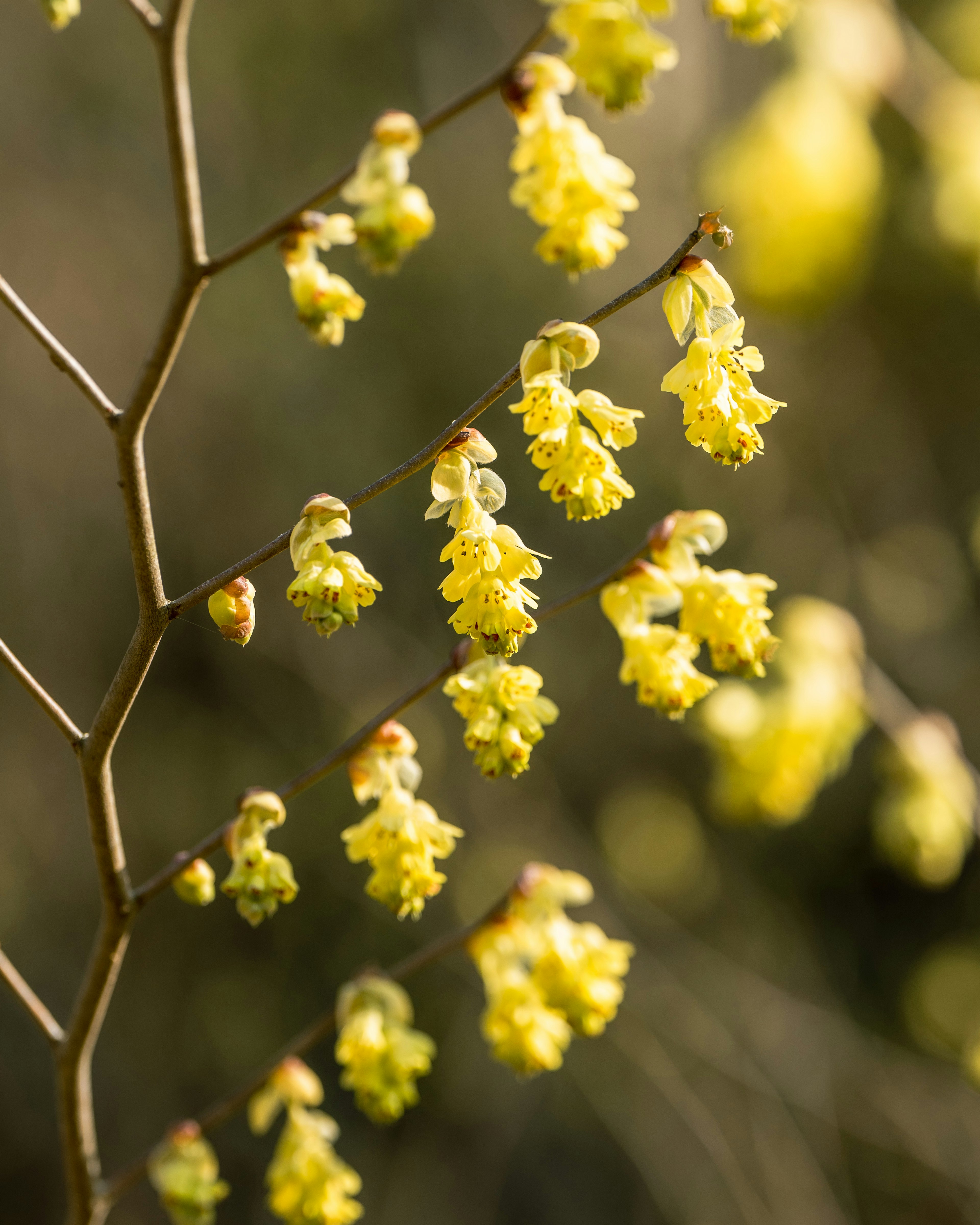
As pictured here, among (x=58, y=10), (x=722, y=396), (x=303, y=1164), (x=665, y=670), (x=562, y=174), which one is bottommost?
(x=303, y=1164)

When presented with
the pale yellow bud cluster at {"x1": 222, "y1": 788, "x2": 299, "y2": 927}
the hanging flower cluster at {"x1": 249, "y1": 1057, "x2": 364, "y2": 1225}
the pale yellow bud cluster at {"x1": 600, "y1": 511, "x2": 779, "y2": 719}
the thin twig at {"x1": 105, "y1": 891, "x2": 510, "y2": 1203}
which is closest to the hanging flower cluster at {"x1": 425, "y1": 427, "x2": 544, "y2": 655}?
the pale yellow bud cluster at {"x1": 600, "y1": 511, "x2": 779, "y2": 719}

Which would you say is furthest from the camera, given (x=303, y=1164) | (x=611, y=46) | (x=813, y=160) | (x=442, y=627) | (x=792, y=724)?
(x=442, y=627)

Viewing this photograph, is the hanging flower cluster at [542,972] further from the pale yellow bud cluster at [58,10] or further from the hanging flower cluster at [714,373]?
the pale yellow bud cluster at [58,10]

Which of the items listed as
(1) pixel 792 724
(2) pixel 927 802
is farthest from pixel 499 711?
(2) pixel 927 802

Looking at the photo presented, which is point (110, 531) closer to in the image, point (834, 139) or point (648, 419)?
point (648, 419)

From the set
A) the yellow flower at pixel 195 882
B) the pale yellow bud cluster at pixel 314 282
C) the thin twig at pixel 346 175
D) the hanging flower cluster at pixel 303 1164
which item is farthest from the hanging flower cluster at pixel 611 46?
the hanging flower cluster at pixel 303 1164

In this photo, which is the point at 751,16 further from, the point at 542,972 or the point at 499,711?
the point at 542,972

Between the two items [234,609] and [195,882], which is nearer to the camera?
[234,609]
